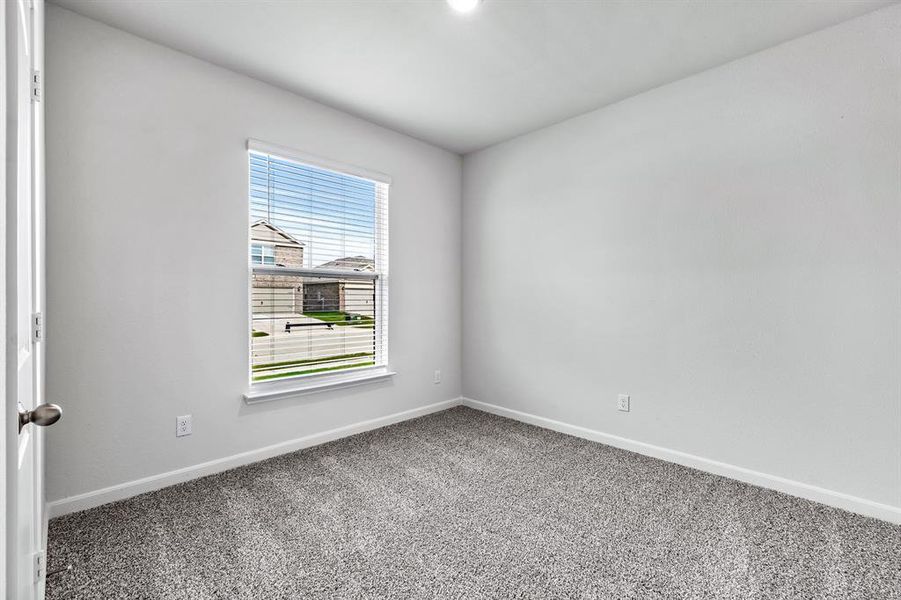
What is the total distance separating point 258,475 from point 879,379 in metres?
3.41

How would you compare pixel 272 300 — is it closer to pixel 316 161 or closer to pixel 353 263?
pixel 353 263

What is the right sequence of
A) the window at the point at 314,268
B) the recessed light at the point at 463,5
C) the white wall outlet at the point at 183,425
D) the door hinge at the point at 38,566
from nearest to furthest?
the door hinge at the point at 38,566
the recessed light at the point at 463,5
the white wall outlet at the point at 183,425
the window at the point at 314,268

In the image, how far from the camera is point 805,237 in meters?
2.35

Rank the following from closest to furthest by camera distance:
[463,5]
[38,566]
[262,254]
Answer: [38,566] → [463,5] → [262,254]

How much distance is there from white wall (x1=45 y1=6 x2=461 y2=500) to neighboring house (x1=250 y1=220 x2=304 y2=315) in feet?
0.42

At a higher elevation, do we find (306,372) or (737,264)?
(737,264)

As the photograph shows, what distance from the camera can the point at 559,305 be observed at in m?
3.46

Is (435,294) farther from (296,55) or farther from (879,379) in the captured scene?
(879,379)

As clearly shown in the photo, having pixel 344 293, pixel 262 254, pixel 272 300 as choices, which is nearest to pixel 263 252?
pixel 262 254

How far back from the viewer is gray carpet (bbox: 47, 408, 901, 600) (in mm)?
1637

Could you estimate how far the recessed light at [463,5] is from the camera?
2.05 meters

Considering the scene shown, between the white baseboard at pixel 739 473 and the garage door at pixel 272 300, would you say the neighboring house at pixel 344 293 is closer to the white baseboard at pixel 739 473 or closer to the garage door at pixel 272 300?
the garage door at pixel 272 300

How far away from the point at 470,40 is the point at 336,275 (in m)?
1.85

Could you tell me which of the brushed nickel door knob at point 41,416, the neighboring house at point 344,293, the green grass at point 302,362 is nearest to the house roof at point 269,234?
the neighboring house at point 344,293
